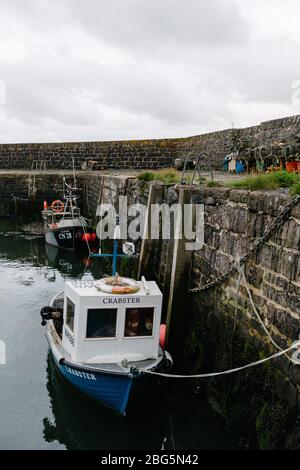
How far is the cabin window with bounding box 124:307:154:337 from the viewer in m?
7.52

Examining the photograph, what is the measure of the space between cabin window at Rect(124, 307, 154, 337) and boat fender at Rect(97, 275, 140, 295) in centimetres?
29

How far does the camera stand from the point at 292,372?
5.73m

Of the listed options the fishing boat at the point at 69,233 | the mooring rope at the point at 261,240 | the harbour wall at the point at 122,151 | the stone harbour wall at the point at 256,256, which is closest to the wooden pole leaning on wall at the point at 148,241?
the stone harbour wall at the point at 256,256

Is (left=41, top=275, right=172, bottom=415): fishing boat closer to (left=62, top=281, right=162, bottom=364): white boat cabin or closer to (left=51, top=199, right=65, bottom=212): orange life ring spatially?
(left=62, top=281, right=162, bottom=364): white boat cabin

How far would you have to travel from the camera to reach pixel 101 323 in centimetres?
744

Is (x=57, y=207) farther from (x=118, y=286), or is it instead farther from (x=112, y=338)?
(x=112, y=338)

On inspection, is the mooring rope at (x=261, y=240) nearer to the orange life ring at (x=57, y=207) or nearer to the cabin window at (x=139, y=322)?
the cabin window at (x=139, y=322)

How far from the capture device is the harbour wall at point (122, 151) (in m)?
16.7

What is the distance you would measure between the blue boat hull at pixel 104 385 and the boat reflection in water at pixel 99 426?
224mm

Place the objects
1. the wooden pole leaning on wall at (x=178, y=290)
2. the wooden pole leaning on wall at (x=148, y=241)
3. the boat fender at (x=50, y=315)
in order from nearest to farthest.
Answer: the wooden pole leaning on wall at (x=178, y=290) → the boat fender at (x=50, y=315) → the wooden pole leaning on wall at (x=148, y=241)

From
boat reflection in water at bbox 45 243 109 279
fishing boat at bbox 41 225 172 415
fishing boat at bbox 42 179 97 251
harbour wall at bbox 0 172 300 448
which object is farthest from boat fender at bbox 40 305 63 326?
fishing boat at bbox 42 179 97 251

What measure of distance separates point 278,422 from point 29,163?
77.7 feet
